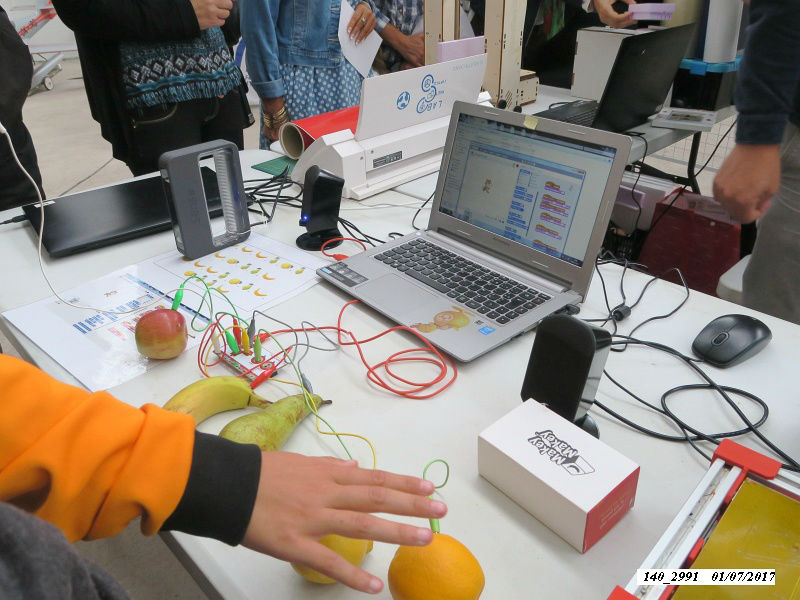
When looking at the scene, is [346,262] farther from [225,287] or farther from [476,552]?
[476,552]

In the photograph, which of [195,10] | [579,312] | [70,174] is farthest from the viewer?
[70,174]

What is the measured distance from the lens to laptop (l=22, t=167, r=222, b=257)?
3.83 ft

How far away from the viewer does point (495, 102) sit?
186 centimetres

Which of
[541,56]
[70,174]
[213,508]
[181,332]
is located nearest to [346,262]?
[181,332]

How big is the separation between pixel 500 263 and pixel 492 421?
1.18 ft

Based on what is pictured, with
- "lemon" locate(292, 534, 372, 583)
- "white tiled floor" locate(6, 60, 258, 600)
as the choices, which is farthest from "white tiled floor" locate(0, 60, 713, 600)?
"lemon" locate(292, 534, 372, 583)

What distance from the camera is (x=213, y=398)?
2.37ft

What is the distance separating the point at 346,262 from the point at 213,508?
604 mm

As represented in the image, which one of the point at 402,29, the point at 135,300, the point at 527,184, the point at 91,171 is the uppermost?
the point at 402,29

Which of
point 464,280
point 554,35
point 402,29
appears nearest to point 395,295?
point 464,280

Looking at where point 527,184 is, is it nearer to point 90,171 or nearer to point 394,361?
point 394,361

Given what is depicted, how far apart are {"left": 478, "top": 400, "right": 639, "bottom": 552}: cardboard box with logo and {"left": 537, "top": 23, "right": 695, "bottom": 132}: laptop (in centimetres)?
115

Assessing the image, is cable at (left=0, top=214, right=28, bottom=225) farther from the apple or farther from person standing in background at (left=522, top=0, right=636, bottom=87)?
person standing in background at (left=522, top=0, right=636, bottom=87)

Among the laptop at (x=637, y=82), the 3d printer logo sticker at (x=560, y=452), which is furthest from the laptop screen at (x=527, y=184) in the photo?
the laptop at (x=637, y=82)
